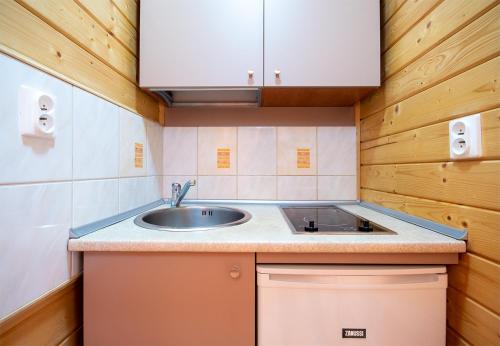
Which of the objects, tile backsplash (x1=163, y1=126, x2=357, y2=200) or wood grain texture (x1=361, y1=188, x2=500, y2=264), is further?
tile backsplash (x1=163, y1=126, x2=357, y2=200)

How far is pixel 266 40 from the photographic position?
1.02 meters

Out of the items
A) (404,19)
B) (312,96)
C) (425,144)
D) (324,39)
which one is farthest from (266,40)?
(425,144)

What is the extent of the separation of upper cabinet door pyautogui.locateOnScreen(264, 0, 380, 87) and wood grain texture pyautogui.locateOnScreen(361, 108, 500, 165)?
0.97ft

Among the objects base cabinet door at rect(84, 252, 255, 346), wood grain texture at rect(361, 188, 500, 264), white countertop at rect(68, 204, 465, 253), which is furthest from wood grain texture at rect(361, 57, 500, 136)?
base cabinet door at rect(84, 252, 255, 346)

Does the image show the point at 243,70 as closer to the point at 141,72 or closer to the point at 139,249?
the point at 141,72

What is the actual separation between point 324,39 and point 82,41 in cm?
95

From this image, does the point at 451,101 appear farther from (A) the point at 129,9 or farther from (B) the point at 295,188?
(A) the point at 129,9

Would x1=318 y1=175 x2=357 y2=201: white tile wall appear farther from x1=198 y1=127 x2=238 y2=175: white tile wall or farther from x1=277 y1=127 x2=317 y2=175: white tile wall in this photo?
x1=198 y1=127 x2=238 y2=175: white tile wall

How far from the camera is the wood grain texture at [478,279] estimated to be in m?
0.60

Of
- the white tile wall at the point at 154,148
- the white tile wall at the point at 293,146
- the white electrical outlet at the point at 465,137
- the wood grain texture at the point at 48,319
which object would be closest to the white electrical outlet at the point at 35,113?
the wood grain texture at the point at 48,319

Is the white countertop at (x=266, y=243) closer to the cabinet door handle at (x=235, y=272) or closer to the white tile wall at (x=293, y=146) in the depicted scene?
the cabinet door handle at (x=235, y=272)

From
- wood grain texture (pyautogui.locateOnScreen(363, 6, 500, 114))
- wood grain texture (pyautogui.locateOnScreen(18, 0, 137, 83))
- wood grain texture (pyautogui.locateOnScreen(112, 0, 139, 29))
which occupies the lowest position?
wood grain texture (pyautogui.locateOnScreen(363, 6, 500, 114))

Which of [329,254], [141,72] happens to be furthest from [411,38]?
[141,72]

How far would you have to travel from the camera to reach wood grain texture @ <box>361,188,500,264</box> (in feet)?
1.97
